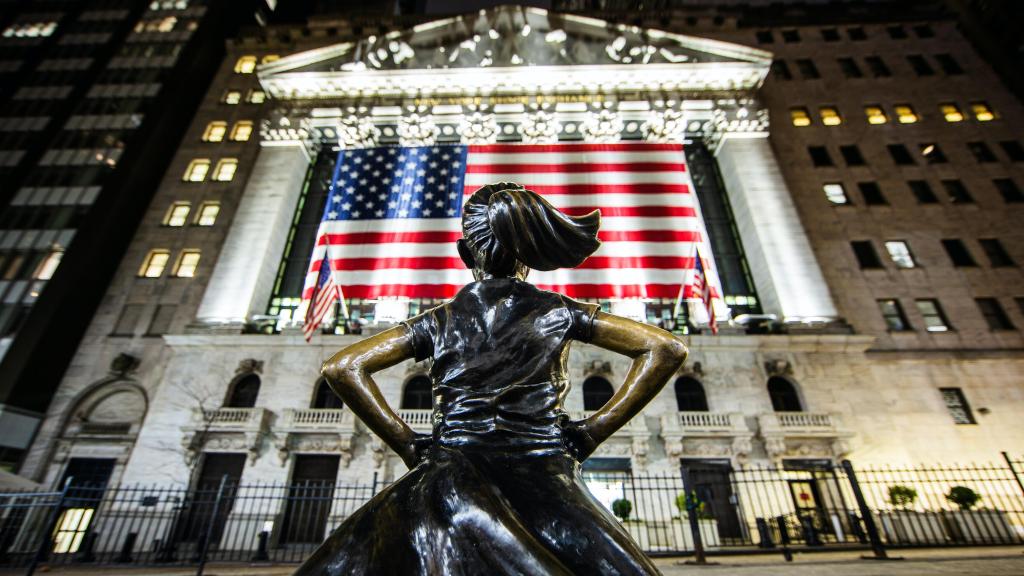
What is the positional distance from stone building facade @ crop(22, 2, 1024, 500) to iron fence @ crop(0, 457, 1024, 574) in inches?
40.3

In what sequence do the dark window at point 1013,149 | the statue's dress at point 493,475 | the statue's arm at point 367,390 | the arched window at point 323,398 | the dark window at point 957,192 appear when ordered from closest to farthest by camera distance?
the statue's dress at point 493,475 → the statue's arm at point 367,390 → the arched window at point 323,398 → the dark window at point 957,192 → the dark window at point 1013,149

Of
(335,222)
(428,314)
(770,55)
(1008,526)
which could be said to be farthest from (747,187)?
(428,314)

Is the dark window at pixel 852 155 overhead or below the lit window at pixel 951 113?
below

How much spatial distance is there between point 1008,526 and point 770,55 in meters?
22.2

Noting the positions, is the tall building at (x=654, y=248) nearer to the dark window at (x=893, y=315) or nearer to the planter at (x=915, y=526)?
the dark window at (x=893, y=315)

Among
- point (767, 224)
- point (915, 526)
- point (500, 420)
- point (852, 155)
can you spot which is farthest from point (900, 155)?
point (500, 420)

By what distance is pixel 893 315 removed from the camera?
1927 cm

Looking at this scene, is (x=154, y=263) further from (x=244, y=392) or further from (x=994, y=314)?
(x=994, y=314)

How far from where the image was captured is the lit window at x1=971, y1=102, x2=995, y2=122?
81.4ft

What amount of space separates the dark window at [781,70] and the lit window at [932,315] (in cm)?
1540

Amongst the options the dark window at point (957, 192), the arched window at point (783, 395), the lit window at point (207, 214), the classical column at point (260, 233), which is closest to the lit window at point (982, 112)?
the dark window at point (957, 192)

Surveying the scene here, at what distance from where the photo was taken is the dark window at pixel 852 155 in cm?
2372

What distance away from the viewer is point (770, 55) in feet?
79.2

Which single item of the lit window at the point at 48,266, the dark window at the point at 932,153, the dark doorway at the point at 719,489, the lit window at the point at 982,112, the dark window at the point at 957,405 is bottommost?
the dark doorway at the point at 719,489
